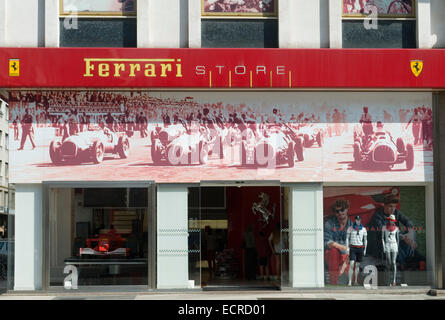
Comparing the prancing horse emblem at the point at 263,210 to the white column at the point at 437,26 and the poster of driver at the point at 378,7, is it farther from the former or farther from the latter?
the white column at the point at 437,26

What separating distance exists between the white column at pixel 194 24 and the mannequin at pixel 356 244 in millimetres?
5460

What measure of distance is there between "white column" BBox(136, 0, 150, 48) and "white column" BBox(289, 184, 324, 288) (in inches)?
184

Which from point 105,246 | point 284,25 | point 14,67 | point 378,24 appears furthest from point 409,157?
point 14,67

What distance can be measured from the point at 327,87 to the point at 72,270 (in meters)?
6.96

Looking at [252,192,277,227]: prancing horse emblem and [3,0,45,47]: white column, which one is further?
[252,192,277,227]: prancing horse emblem

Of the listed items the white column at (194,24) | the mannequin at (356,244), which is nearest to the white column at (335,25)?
the white column at (194,24)

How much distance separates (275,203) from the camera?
1716 centimetres

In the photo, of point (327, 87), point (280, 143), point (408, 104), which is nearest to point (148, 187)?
point (280, 143)

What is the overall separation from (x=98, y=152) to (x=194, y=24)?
3.57m

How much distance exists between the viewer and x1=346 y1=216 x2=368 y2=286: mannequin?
15055mm

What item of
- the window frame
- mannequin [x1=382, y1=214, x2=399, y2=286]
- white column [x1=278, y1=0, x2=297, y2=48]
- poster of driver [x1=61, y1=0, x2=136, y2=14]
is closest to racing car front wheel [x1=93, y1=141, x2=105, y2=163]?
the window frame

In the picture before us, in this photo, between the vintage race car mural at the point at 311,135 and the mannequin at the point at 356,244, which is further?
the mannequin at the point at 356,244

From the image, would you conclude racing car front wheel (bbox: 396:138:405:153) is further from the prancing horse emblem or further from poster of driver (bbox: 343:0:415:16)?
the prancing horse emblem

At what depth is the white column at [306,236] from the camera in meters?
14.8
